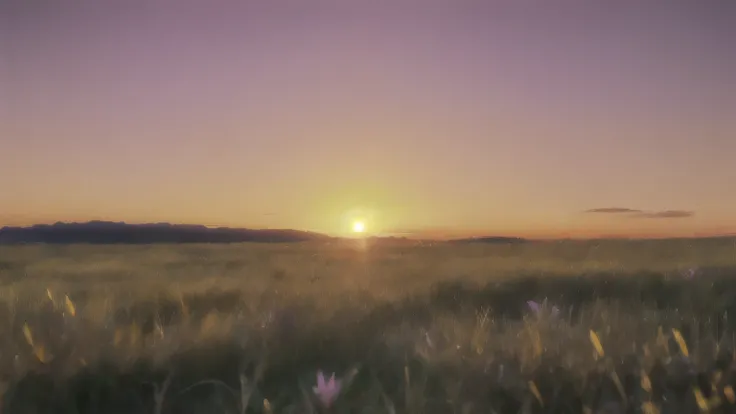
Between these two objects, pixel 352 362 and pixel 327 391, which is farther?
pixel 352 362

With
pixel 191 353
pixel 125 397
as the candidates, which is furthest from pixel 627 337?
pixel 125 397

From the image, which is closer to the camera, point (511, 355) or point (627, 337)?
point (511, 355)

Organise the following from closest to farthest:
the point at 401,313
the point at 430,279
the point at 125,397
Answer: the point at 125,397
the point at 401,313
the point at 430,279

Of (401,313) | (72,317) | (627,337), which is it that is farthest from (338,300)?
(627,337)

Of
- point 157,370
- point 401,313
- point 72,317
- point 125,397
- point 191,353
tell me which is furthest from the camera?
point 401,313

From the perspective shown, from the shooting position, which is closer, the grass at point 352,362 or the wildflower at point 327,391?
the wildflower at point 327,391

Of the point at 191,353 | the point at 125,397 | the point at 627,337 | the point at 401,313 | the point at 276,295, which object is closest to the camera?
the point at 125,397

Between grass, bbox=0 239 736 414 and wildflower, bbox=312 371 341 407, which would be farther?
grass, bbox=0 239 736 414

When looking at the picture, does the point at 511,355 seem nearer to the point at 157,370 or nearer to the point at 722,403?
the point at 722,403

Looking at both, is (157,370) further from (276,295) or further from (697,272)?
(697,272)

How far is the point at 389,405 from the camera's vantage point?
8.05ft

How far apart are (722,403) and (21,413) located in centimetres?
261

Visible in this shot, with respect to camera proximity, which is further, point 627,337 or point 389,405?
point 627,337

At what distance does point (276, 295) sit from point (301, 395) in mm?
2547
